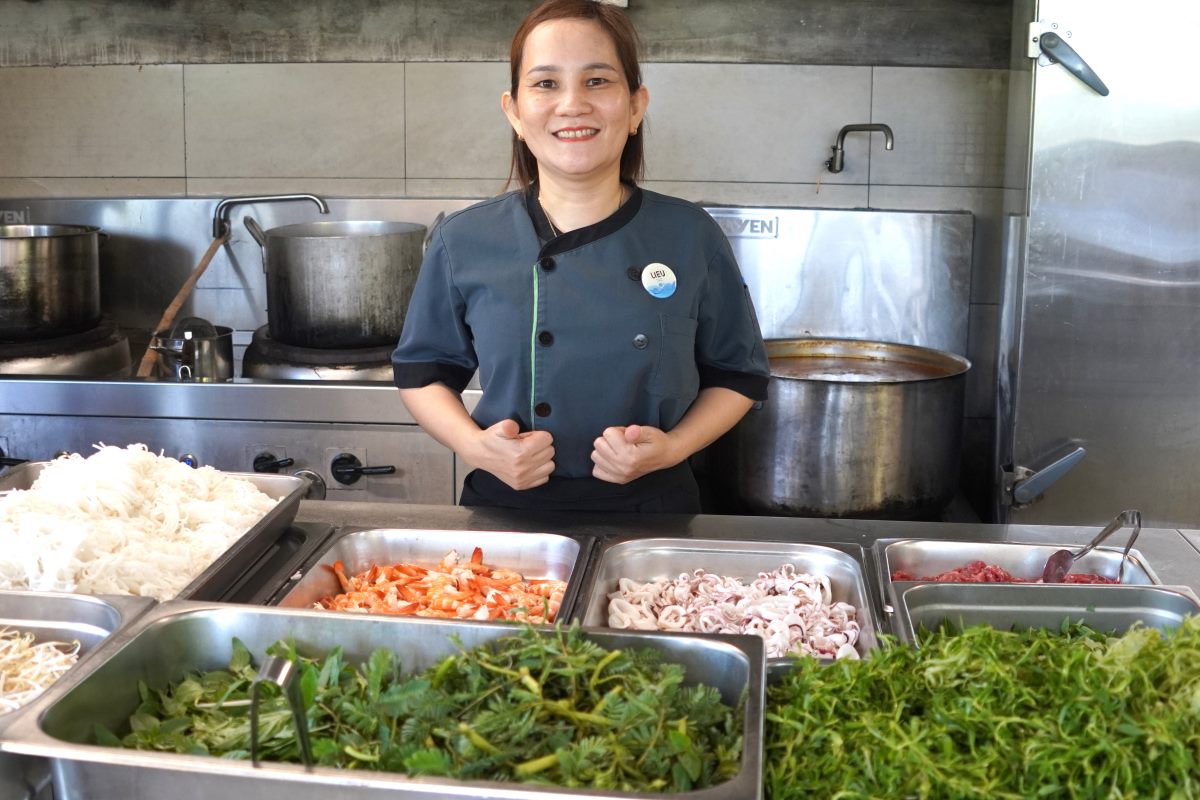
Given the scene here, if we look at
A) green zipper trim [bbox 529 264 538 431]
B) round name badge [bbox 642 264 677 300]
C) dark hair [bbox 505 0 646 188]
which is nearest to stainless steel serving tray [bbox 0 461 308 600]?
green zipper trim [bbox 529 264 538 431]

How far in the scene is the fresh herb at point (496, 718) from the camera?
3.93 ft

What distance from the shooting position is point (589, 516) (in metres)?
2.18

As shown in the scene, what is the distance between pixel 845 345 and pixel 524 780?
268 centimetres

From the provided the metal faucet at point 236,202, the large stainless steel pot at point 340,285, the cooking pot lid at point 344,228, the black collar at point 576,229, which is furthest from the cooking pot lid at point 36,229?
the black collar at point 576,229

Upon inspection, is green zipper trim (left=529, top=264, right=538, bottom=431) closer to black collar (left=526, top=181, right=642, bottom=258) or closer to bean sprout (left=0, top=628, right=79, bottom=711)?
black collar (left=526, top=181, right=642, bottom=258)

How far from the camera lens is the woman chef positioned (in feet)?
6.85

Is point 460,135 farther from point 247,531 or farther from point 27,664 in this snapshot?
point 27,664

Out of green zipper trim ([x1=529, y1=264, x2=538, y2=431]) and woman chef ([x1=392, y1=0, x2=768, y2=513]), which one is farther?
green zipper trim ([x1=529, y1=264, x2=538, y2=431])

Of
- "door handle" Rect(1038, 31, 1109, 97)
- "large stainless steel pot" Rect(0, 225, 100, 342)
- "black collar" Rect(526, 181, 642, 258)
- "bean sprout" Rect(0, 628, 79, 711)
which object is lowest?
"bean sprout" Rect(0, 628, 79, 711)

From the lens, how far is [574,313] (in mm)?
2201

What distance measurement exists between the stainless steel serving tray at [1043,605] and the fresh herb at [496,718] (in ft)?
1.72

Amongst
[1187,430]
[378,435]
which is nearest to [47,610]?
[378,435]

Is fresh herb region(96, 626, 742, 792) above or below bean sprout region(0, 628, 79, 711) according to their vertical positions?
above

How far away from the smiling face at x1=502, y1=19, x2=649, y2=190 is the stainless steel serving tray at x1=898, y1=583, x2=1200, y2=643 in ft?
3.10
